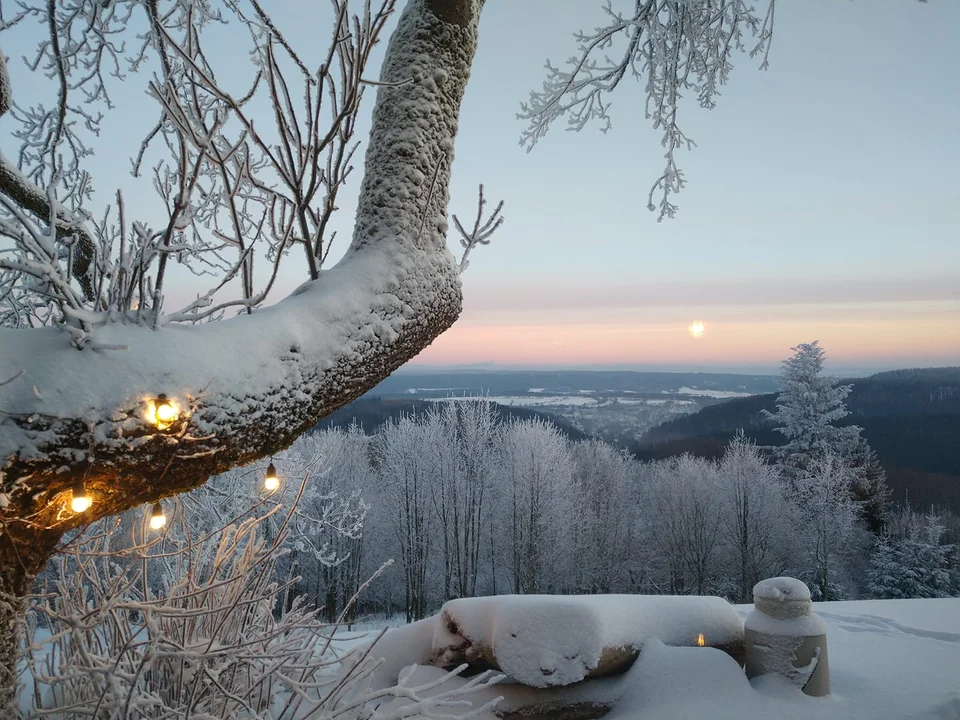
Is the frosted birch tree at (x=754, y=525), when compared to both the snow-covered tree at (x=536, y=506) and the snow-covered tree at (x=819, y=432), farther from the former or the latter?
the snow-covered tree at (x=536, y=506)

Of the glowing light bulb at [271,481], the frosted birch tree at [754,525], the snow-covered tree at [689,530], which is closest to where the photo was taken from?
the glowing light bulb at [271,481]

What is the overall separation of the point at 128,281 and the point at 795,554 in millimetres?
23043

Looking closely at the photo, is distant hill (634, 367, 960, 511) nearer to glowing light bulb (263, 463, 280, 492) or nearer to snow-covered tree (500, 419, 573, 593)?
snow-covered tree (500, 419, 573, 593)

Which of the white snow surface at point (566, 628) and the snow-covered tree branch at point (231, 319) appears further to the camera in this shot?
the white snow surface at point (566, 628)

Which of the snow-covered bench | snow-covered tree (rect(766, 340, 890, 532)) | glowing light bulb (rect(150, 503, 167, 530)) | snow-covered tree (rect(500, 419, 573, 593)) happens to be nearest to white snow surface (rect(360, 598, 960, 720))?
the snow-covered bench

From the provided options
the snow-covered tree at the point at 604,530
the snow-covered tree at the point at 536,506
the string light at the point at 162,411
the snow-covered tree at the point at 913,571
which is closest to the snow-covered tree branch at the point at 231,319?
the string light at the point at 162,411

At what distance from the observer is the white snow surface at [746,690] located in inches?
150

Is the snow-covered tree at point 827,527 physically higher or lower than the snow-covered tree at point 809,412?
lower

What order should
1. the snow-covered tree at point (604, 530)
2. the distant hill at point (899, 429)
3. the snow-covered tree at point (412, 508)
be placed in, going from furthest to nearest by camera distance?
the distant hill at point (899, 429) → the snow-covered tree at point (604, 530) → the snow-covered tree at point (412, 508)

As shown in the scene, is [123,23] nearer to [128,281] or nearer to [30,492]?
[128,281]

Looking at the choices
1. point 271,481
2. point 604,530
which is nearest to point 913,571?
point 604,530

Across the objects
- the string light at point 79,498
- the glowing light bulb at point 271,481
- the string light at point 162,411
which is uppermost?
the string light at point 162,411

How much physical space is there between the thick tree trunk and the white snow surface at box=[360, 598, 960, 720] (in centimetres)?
343

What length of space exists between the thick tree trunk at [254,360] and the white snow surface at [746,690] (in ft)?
11.3
